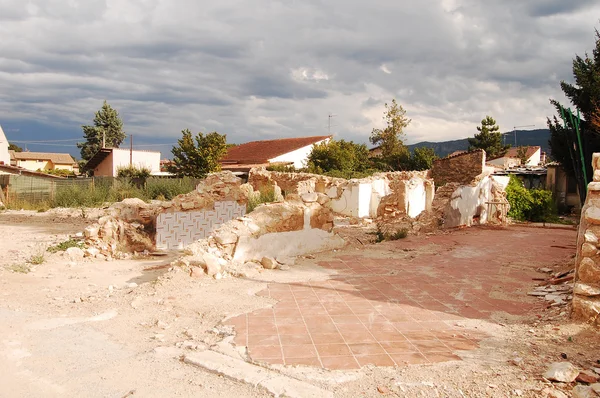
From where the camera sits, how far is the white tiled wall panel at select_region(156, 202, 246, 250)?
1055 centimetres

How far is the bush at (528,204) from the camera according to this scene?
16828 mm

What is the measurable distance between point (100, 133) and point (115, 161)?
14.7m

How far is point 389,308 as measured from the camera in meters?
4.75

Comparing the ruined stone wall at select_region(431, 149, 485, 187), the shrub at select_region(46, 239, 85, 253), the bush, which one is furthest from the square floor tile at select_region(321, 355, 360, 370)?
the ruined stone wall at select_region(431, 149, 485, 187)

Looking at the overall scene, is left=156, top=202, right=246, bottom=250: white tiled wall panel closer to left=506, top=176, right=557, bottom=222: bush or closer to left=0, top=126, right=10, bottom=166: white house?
left=506, top=176, right=557, bottom=222: bush

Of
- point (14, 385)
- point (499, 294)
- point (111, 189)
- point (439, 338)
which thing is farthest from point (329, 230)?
point (111, 189)

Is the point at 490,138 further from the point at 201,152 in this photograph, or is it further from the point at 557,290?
the point at 557,290

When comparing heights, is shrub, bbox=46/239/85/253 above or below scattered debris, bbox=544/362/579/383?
below

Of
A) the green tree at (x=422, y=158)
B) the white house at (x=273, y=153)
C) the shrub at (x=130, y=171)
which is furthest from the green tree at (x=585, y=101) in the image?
the shrub at (x=130, y=171)

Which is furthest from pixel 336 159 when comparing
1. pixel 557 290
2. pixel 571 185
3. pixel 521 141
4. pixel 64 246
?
pixel 521 141

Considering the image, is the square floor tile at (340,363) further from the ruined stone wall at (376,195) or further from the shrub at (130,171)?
the shrub at (130,171)

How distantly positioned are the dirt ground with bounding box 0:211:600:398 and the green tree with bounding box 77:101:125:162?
43.5 m

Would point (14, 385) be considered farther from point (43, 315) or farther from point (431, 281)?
point (431, 281)

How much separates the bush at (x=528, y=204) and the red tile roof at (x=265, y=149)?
64.8 feet
